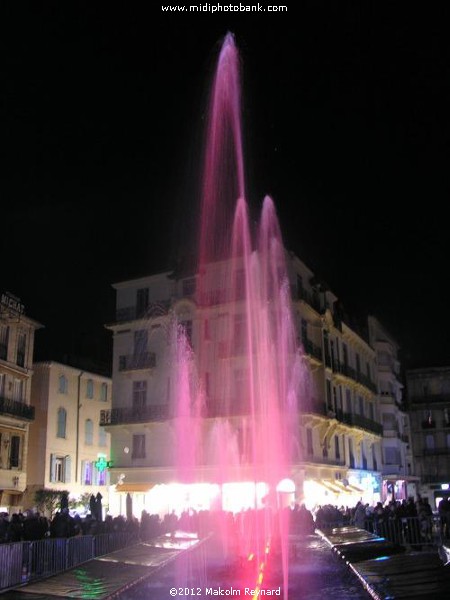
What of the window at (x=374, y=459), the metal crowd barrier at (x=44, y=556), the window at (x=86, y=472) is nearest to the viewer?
the metal crowd barrier at (x=44, y=556)

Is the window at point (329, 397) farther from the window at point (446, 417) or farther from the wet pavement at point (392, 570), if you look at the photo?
the window at point (446, 417)

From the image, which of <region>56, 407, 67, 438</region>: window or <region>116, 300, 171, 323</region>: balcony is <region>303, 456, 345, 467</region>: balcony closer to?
<region>116, 300, 171, 323</region>: balcony

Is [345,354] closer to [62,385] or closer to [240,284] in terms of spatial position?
[240,284]

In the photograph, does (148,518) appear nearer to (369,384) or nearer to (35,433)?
(35,433)

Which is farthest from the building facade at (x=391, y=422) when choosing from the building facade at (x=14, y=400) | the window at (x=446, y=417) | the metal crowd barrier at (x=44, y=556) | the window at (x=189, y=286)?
the metal crowd barrier at (x=44, y=556)

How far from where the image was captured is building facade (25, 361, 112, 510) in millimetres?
47688

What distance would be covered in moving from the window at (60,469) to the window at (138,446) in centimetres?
731

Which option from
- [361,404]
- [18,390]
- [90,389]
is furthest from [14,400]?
[361,404]

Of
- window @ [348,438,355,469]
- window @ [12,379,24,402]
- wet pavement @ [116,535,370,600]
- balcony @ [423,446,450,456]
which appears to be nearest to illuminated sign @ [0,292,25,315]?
window @ [12,379,24,402]

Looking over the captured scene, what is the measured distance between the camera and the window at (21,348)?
153ft

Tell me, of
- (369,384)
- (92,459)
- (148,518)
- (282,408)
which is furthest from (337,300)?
(148,518)

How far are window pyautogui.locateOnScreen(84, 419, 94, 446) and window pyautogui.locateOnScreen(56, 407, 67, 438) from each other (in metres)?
2.72

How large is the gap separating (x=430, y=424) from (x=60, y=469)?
41299mm

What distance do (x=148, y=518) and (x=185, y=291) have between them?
77.2 ft
